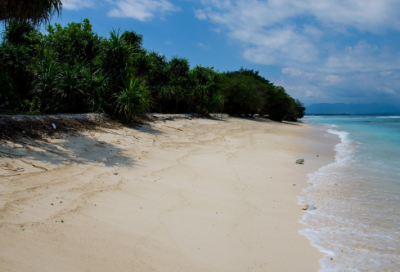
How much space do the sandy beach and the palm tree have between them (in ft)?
14.4

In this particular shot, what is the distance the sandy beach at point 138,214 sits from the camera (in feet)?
6.30

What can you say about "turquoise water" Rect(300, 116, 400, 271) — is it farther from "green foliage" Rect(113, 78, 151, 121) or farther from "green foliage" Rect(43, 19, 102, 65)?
"green foliage" Rect(43, 19, 102, 65)

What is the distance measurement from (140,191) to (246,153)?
414cm

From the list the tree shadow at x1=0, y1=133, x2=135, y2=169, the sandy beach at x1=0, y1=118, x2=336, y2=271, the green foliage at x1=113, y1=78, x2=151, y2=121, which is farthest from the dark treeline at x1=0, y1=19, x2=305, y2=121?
the sandy beach at x1=0, y1=118, x2=336, y2=271

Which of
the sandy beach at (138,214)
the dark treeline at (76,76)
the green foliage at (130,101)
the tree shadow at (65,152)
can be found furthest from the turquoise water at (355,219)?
the dark treeline at (76,76)

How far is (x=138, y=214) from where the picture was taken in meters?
2.64

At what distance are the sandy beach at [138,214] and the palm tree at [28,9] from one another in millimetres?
4393

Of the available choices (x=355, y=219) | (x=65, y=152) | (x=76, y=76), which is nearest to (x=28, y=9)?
(x=76, y=76)

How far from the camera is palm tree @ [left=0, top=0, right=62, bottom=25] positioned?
6.45 m

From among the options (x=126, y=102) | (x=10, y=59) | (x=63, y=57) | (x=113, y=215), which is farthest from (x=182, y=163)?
(x=63, y=57)

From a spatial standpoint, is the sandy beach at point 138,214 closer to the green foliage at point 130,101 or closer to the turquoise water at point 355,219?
the turquoise water at point 355,219

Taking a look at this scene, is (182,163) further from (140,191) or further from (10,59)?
(10,59)

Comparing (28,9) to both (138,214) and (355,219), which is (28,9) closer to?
(138,214)

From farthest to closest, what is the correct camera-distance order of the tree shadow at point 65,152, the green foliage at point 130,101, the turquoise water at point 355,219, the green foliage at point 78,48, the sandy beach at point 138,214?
the green foliage at point 78,48
the green foliage at point 130,101
the tree shadow at point 65,152
the turquoise water at point 355,219
the sandy beach at point 138,214
